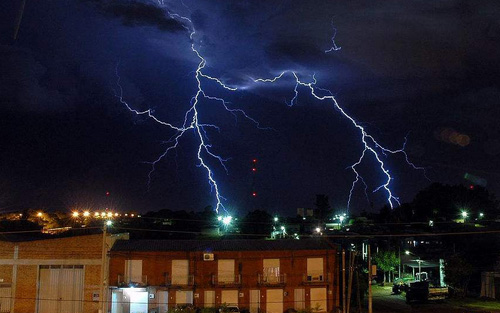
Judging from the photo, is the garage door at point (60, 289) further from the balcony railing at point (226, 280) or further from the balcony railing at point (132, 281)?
the balcony railing at point (226, 280)

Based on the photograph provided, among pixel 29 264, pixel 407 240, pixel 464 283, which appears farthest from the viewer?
pixel 407 240

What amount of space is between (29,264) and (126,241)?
4.83 metres

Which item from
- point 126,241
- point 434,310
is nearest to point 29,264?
point 126,241

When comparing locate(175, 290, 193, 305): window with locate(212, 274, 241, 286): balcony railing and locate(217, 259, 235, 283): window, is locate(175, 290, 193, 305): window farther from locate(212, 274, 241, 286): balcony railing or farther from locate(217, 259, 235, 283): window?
locate(217, 259, 235, 283): window

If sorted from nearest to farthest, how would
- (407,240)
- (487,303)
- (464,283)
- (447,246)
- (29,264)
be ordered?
(29,264), (487,303), (464,283), (447,246), (407,240)

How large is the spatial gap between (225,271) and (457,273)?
14.5 m

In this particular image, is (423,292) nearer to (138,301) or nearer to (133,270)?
(138,301)

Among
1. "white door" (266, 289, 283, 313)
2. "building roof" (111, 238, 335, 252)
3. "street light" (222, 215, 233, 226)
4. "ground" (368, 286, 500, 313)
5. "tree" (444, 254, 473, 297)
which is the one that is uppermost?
"street light" (222, 215, 233, 226)

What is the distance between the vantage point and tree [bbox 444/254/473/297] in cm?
3033

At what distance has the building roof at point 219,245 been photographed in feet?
85.6

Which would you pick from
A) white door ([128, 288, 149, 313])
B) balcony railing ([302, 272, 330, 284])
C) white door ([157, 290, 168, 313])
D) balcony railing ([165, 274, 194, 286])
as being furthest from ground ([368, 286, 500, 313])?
white door ([128, 288, 149, 313])

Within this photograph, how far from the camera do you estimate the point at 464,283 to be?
31.1 meters

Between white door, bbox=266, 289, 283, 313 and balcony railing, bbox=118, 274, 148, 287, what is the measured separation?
20.7 feet

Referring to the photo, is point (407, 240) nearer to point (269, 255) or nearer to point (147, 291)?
point (269, 255)
